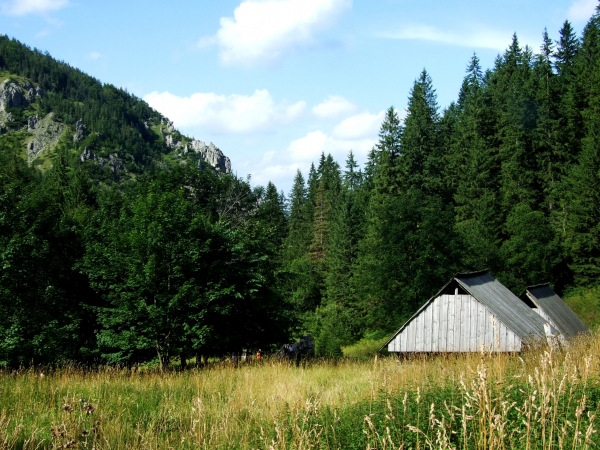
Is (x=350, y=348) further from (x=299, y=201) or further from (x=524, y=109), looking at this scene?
(x=299, y=201)

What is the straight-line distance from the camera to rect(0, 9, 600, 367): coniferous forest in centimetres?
1866

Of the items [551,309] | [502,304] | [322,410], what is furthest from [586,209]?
[322,410]

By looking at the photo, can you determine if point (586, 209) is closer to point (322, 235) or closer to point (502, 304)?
point (502, 304)

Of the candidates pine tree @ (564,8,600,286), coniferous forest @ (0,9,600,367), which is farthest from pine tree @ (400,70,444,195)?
pine tree @ (564,8,600,286)

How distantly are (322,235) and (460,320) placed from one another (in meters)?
54.4

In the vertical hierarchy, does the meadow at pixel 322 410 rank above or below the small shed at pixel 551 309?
below

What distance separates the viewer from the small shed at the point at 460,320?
75.7 feet

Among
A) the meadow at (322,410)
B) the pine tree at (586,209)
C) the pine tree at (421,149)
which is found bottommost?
the meadow at (322,410)

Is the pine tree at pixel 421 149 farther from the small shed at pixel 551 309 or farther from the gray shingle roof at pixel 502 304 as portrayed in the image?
the gray shingle roof at pixel 502 304

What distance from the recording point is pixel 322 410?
6.37 metres

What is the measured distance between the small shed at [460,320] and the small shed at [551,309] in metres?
3.04

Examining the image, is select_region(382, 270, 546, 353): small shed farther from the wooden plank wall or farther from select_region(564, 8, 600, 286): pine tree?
select_region(564, 8, 600, 286): pine tree

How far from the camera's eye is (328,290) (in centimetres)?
6378

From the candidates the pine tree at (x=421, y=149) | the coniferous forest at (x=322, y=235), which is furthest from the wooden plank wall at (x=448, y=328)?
the pine tree at (x=421, y=149)
